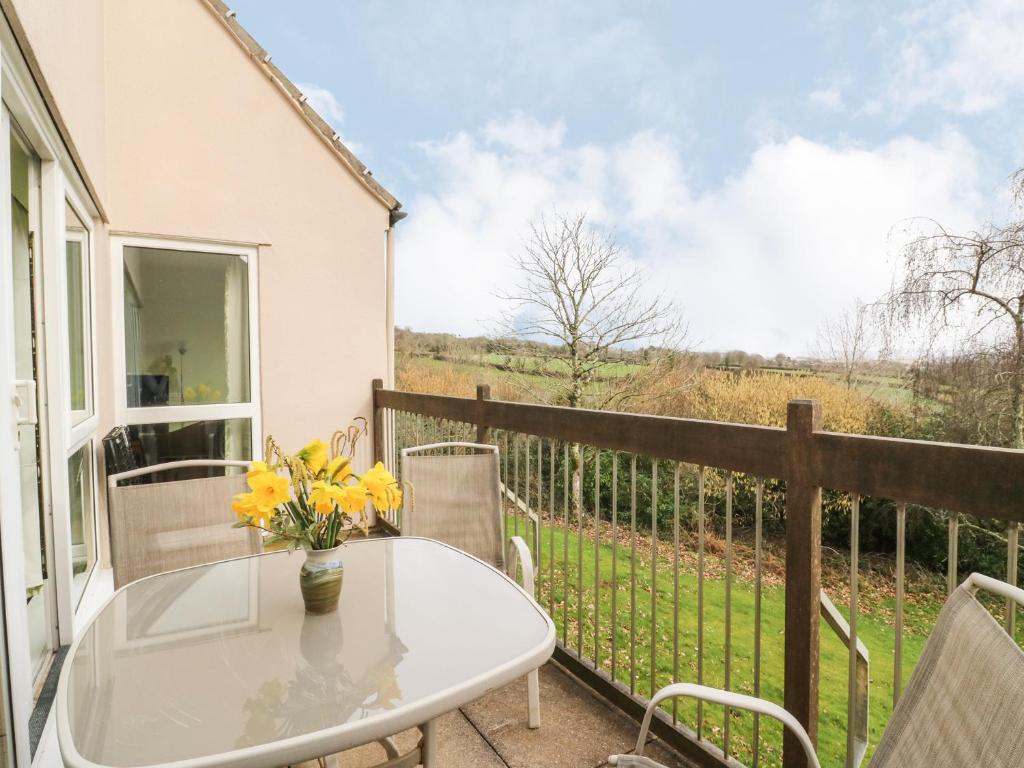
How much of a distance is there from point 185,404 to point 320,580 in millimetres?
3106

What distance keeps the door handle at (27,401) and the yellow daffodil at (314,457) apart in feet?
3.38

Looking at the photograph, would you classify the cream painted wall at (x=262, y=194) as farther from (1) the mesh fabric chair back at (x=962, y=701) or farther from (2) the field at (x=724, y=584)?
(1) the mesh fabric chair back at (x=962, y=701)

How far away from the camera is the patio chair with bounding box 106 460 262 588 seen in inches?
81.1

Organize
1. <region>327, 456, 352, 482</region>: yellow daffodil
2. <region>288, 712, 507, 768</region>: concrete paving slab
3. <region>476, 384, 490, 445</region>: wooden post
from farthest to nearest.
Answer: <region>476, 384, 490, 445</region>: wooden post → <region>288, 712, 507, 768</region>: concrete paving slab → <region>327, 456, 352, 482</region>: yellow daffodil

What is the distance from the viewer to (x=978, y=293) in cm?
718

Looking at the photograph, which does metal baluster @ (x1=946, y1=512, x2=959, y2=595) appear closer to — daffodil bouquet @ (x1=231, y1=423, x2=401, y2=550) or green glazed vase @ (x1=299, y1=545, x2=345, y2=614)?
daffodil bouquet @ (x1=231, y1=423, x2=401, y2=550)

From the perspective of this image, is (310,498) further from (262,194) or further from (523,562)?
(262,194)

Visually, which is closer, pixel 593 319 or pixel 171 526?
pixel 171 526

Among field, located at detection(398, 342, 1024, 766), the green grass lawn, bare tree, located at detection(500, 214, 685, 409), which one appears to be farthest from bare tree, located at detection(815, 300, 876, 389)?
the green grass lawn

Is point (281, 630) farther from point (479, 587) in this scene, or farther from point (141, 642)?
point (479, 587)

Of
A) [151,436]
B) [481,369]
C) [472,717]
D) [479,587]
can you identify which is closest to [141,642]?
[479,587]

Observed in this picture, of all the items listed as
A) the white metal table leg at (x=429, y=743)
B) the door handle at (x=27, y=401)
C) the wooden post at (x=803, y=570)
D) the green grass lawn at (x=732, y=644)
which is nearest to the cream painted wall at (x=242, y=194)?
the door handle at (x=27, y=401)

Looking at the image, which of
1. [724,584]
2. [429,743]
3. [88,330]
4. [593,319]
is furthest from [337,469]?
[593,319]

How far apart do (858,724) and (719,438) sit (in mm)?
845
